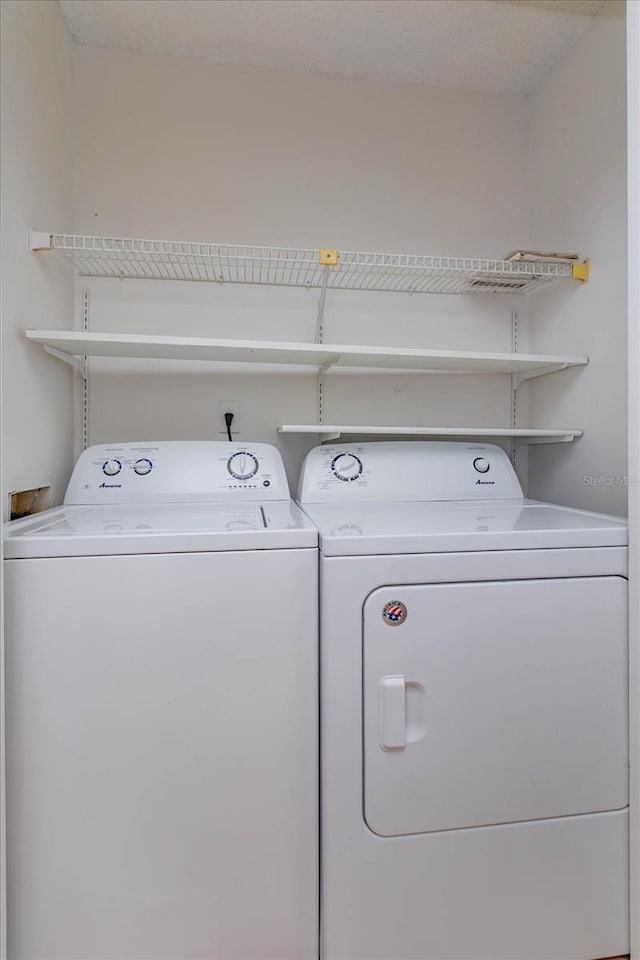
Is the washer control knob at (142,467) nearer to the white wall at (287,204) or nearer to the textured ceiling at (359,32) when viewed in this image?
the white wall at (287,204)

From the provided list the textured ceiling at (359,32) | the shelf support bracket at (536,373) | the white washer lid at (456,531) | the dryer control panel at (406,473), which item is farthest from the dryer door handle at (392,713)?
the textured ceiling at (359,32)

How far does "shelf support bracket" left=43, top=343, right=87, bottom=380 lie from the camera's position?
55.7 inches

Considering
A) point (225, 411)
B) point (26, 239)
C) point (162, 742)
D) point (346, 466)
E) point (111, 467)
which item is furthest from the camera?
point (225, 411)

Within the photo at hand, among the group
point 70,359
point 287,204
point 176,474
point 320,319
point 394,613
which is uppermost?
point 287,204

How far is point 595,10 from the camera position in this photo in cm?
149

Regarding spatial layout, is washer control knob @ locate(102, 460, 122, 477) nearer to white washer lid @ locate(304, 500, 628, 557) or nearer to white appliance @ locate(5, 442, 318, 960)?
white appliance @ locate(5, 442, 318, 960)

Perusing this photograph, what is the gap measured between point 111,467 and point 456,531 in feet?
3.39

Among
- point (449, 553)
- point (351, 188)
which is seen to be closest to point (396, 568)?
point (449, 553)

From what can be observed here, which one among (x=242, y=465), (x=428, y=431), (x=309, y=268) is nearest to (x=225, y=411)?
(x=242, y=465)

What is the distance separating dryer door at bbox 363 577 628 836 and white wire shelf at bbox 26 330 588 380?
2.49 feet

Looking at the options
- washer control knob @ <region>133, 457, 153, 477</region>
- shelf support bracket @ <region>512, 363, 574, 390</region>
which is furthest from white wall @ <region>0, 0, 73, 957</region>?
shelf support bracket @ <region>512, 363, 574, 390</region>

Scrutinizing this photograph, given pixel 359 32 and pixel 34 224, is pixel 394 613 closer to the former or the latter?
pixel 34 224

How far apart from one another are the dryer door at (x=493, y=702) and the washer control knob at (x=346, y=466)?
63cm

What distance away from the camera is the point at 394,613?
102 cm
